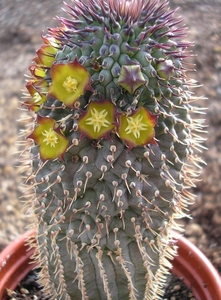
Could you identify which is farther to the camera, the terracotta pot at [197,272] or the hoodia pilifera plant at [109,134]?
the terracotta pot at [197,272]

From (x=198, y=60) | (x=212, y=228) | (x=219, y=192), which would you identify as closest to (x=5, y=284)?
(x=212, y=228)

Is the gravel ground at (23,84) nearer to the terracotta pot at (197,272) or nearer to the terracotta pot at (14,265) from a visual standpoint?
the terracotta pot at (197,272)

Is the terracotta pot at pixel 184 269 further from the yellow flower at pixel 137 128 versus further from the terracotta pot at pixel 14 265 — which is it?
the yellow flower at pixel 137 128

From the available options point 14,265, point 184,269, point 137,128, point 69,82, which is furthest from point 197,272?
point 69,82

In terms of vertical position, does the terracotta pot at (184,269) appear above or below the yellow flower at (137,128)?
below

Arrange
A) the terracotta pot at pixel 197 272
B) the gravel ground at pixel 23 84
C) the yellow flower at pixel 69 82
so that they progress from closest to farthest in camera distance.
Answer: the yellow flower at pixel 69 82, the terracotta pot at pixel 197 272, the gravel ground at pixel 23 84

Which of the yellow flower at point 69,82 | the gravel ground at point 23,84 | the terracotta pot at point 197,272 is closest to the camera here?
the yellow flower at point 69,82

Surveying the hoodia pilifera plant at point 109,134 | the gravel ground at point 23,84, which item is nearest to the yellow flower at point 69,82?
the hoodia pilifera plant at point 109,134
